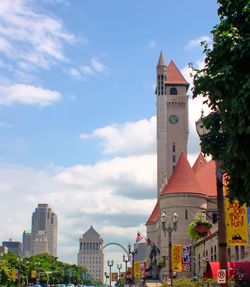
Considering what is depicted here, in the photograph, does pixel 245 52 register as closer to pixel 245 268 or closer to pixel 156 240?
pixel 245 268

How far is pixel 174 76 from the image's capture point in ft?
478

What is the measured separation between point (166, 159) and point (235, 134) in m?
122

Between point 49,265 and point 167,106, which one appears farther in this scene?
point 49,265

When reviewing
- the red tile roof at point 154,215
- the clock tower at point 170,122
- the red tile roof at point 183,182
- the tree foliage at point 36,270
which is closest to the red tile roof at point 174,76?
the clock tower at point 170,122

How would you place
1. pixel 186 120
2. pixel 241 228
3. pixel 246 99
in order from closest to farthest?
pixel 246 99, pixel 241 228, pixel 186 120

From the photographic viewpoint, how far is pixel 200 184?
11112cm

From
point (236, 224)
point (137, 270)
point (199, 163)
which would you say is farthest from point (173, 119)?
point (236, 224)

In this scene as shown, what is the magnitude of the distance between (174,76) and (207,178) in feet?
135

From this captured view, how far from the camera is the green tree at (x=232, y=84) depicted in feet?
48.5

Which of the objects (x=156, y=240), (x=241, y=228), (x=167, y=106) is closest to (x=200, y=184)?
(x=156, y=240)

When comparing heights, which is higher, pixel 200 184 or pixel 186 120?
pixel 186 120

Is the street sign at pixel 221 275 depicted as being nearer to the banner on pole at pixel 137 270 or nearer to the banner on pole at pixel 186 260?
the banner on pole at pixel 186 260

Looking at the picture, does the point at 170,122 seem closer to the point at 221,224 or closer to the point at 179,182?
the point at 179,182

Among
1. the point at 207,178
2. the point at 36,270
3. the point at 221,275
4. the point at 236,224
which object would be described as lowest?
the point at 221,275
